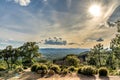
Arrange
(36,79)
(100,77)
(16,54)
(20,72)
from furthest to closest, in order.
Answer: (16,54)
(20,72)
(100,77)
(36,79)

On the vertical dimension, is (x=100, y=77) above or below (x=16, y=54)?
below

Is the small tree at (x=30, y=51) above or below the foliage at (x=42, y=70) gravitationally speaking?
above

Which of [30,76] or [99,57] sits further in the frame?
[99,57]

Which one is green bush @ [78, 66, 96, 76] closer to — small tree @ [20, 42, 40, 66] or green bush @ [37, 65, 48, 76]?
green bush @ [37, 65, 48, 76]

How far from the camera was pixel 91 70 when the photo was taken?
34.3m

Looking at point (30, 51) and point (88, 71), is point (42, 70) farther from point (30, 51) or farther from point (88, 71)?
point (30, 51)

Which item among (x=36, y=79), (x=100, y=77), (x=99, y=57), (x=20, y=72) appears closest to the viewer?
(x=36, y=79)

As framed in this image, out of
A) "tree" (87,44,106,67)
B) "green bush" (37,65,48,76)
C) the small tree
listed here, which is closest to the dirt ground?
"green bush" (37,65,48,76)

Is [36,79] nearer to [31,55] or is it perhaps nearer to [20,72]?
[20,72]

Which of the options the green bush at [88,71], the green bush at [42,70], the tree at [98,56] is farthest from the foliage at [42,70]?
the tree at [98,56]

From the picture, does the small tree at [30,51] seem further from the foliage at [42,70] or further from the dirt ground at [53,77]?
the dirt ground at [53,77]

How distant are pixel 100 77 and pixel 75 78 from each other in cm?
403

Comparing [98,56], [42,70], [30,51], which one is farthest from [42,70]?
[98,56]

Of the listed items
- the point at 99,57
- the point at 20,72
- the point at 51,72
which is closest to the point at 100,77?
the point at 51,72
